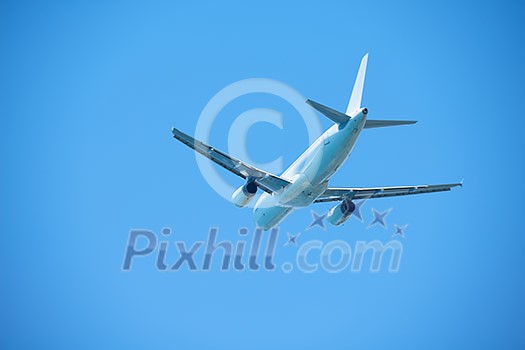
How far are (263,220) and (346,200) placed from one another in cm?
654

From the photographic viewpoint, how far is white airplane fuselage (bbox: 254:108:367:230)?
108 feet

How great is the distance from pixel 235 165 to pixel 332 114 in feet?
26.1

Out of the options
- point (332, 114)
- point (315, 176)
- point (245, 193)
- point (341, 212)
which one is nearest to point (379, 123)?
point (332, 114)

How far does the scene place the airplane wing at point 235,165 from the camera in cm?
3462

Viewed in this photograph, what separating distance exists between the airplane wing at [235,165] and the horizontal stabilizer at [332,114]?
270 inches

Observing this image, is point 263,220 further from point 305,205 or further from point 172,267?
point 172,267

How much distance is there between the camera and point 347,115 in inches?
1286

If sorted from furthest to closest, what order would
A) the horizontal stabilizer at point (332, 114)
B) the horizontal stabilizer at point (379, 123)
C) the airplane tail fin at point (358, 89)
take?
the airplane tail fin at point (358, 89)
the horizontal stabilizer at point (379, 123)
the horizontal stabilizer at point (332, 114)

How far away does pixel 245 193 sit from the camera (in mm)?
37719

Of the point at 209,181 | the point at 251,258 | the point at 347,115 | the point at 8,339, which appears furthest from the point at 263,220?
the point at 8,339

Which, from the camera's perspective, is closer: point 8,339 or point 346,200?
point 346,200

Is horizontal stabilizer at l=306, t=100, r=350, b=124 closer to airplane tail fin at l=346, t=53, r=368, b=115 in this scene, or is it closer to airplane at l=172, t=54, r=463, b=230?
airplane at l=172, t=54, r=463, b=230

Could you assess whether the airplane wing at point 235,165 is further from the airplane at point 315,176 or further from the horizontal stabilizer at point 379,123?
the horizontal stabilizer at point 379,123

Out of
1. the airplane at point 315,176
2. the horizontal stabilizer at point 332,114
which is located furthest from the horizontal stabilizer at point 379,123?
the horizontal stabilizer at point 332,114
